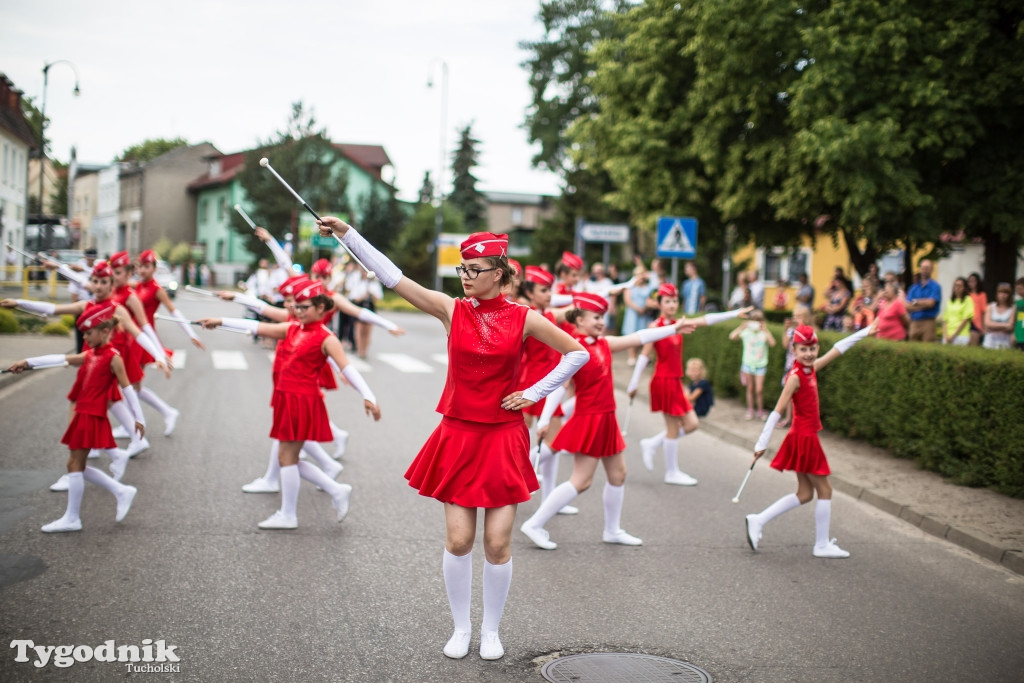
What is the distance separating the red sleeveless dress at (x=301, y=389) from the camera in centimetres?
736

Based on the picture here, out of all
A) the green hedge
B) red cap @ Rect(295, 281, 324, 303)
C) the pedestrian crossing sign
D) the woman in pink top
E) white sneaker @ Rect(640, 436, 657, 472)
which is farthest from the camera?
the pedestrian crossing sign

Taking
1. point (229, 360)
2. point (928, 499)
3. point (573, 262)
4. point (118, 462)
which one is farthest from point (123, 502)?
point (229, 360)

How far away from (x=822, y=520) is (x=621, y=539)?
151 cm

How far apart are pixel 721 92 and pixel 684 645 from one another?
16591 millimetres

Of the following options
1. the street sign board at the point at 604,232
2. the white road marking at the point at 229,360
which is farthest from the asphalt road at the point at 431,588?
the street sign board at the point at 604,232

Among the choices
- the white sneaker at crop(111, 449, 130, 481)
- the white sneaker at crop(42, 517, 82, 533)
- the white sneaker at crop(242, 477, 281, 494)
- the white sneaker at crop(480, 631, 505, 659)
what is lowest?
the white sneaker at crop(242, 477, 281, 494)

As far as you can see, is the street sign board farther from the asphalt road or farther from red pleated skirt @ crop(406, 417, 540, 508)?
red pleated skirt @ crop(406, 417, 540, 508)

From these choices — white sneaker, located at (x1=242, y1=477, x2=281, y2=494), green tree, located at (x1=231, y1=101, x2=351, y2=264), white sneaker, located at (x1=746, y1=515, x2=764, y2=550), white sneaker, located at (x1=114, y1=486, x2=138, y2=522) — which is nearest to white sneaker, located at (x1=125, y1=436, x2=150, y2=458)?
white sneaker, located at (x1=242, y1=477, x2=281, y2=494)

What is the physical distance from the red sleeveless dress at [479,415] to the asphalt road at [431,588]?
880 millimetres

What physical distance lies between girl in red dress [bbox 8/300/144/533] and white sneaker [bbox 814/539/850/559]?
5185 millimetres

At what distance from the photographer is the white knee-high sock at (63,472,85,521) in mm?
6879

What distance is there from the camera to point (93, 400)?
23.2 feet

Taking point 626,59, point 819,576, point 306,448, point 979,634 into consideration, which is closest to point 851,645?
point 979,634

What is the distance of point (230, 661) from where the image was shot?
471cm
